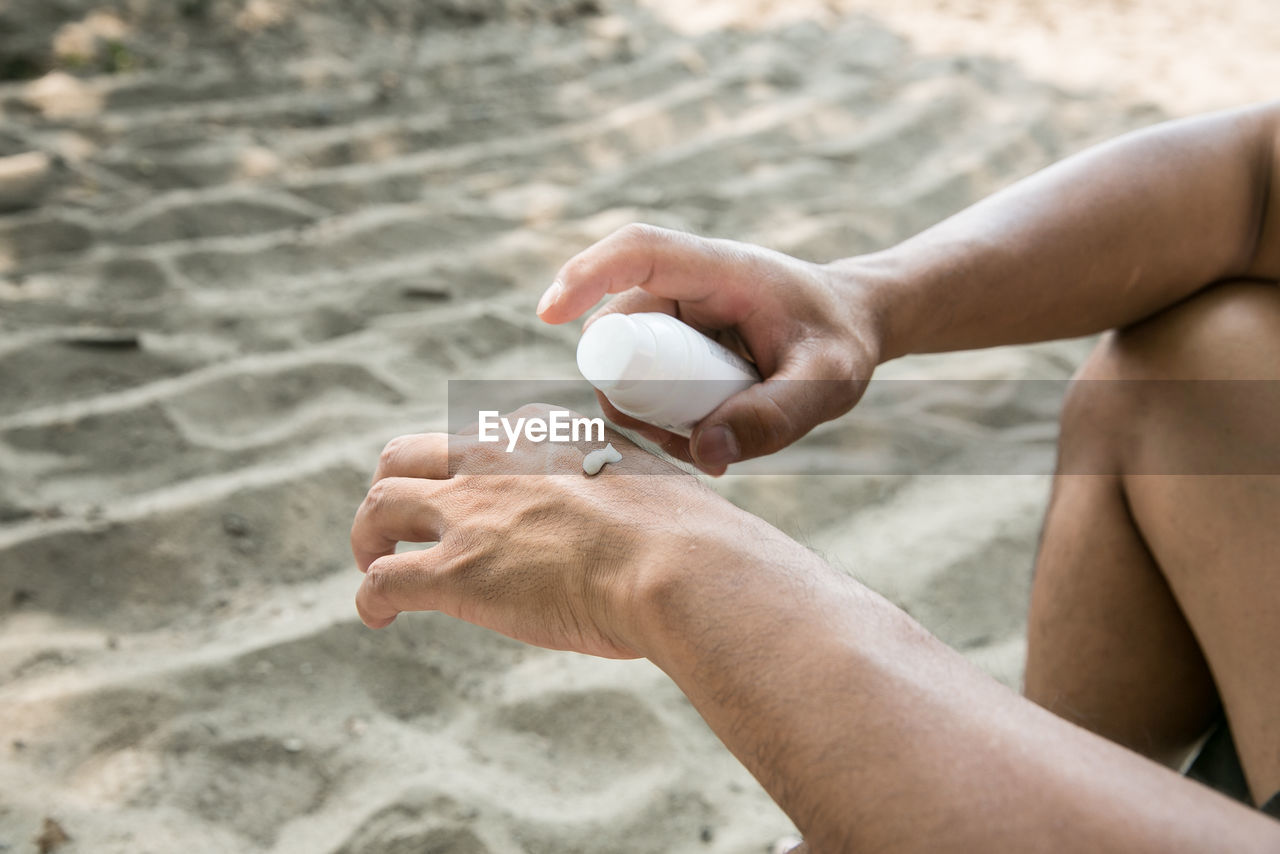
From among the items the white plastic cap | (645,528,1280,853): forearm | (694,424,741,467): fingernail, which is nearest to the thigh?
(645,528,1280,853): forearm

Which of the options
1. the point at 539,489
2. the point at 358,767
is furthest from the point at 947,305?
the point at 358,767

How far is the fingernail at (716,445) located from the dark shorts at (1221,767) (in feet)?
1.87

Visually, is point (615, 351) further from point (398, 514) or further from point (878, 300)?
point (878, 300)

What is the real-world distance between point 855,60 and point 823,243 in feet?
3.70

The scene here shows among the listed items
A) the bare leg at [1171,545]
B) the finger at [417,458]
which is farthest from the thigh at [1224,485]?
the finger at [417,458]

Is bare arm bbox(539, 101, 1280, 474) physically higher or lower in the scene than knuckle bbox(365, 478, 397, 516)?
higher

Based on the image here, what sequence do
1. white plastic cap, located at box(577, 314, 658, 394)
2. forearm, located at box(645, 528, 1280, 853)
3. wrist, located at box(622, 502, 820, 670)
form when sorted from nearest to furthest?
forearm, located at box(645, 528, 1280, 853) < wrist, located at box(622, 502, 820, 670) < white plastic cap, located at box(577, 314, 658, 394)

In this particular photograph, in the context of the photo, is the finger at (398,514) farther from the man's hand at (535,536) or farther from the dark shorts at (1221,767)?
the dark shorts at (1221,767)

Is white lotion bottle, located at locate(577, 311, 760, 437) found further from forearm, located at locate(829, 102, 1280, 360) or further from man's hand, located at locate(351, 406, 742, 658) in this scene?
forearm, located at locate(829, 102, 1280, 360)

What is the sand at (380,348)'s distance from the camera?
44.1 inches

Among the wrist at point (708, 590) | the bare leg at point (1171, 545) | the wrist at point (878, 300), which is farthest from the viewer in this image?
the wrist at point (878, 300)

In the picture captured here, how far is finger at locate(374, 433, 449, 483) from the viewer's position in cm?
Result: 92

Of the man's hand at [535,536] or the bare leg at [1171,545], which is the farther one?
the bare leg at [1171,545]

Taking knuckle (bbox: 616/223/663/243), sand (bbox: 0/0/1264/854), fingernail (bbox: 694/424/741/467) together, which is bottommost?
sand (bbox: 0/0/1264/854)
